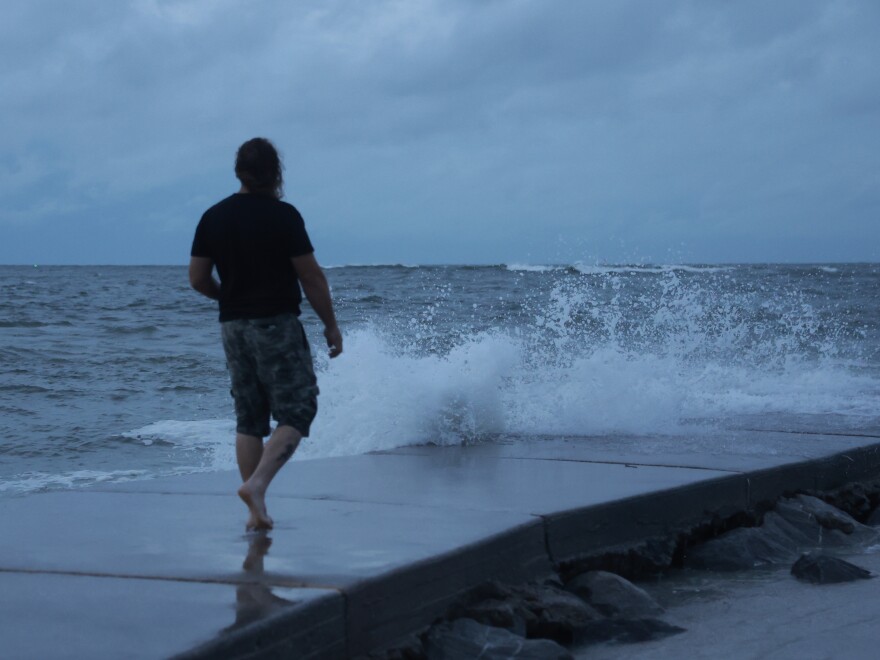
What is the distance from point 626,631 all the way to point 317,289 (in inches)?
64.7

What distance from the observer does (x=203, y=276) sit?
4.10 metres

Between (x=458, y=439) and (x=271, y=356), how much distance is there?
2635 mm

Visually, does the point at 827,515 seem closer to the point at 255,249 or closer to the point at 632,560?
the point at 632,560

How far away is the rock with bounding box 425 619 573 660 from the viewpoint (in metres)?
3.30

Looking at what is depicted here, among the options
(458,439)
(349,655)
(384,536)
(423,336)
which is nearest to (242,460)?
(384,536)

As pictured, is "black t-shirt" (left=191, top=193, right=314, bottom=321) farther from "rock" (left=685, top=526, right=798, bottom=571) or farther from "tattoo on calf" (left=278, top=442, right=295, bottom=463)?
"rock" (left=685, top=526, right=798, bottom=571)

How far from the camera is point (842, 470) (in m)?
6.08

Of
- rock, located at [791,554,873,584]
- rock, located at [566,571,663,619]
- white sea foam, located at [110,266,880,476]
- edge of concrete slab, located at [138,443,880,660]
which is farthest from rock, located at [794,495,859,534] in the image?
rock, located at [566,571,663,619]

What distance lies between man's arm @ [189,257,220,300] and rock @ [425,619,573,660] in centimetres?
154

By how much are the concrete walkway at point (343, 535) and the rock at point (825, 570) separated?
21.3 inches

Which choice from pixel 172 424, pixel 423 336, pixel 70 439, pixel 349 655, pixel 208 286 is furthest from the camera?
pixel 423 336

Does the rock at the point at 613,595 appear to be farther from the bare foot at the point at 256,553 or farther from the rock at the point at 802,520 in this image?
the rock at the point at 802,520

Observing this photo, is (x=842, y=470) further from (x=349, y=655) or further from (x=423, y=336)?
(x=423, y=336)

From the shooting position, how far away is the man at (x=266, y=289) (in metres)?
3.95
